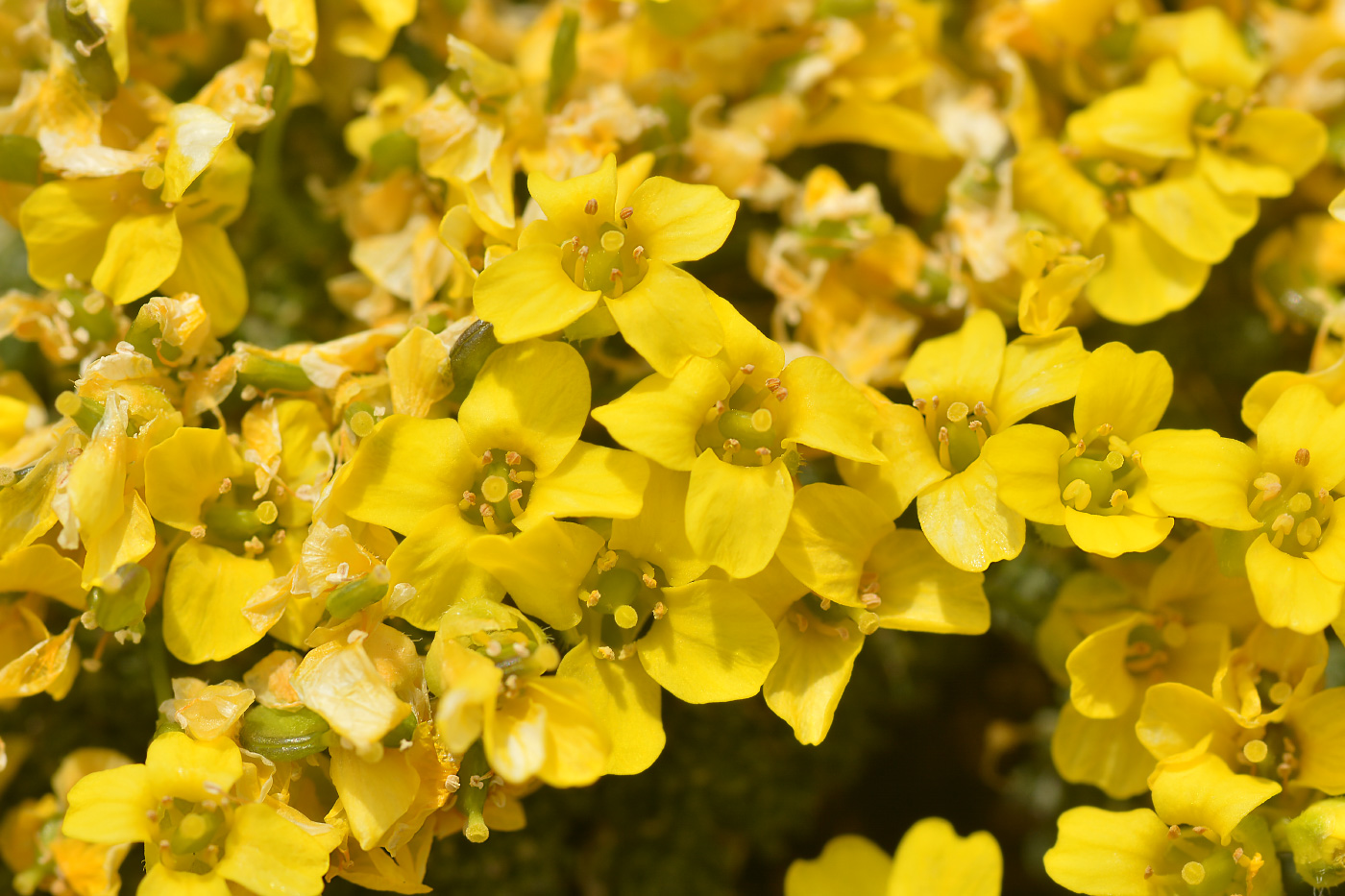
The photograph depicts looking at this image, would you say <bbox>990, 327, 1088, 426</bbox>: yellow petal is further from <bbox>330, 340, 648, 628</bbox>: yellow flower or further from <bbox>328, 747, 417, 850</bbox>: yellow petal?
<bbox>328, 747, 417, 850</bbox>: yellow petal

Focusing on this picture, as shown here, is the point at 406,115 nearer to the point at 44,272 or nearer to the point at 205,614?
the point at 44,272

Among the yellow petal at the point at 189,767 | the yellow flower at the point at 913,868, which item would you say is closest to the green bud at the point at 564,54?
the yellow petal at the point at 189,767

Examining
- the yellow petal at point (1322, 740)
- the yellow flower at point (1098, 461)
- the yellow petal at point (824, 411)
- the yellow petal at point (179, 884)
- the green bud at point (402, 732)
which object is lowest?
the yellow petal at point (1322, 740)

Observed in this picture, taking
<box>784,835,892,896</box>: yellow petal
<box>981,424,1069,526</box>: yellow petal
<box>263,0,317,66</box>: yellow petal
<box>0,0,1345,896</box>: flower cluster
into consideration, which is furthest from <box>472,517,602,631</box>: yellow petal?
<box>263,0,317,66</box>: yellow petal

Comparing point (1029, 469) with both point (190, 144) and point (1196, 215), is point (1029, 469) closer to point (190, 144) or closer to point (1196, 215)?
point (1196, 215)

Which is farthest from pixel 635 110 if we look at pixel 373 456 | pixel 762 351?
pixel 373 456

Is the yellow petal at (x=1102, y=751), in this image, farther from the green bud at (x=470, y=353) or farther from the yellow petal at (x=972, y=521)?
the green bud at (x=470, y=353)

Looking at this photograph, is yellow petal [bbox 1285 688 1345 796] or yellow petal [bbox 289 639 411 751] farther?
yellow petal [bbox 1285 688 1345 796]

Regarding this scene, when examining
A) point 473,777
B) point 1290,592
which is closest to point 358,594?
point 473,777
